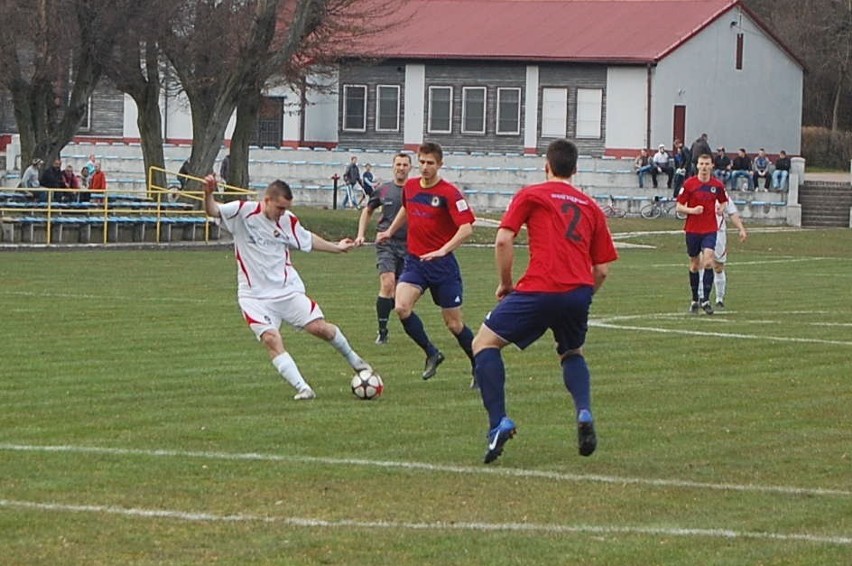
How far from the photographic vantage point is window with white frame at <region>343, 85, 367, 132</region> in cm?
7050

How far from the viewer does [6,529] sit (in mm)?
8523

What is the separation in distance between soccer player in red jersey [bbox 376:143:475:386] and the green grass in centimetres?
47

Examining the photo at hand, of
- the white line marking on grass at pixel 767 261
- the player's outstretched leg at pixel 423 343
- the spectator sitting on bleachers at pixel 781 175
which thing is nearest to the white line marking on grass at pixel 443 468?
the player's outstretched leg at pixel 423 343

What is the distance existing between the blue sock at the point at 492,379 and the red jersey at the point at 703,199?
12.1 metres

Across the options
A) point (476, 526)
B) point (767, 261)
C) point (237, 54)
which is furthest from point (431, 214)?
point (237, 54)

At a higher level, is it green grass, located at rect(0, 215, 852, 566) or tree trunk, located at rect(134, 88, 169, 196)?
tree trunk, located at rect(134, 88, 169, 196)

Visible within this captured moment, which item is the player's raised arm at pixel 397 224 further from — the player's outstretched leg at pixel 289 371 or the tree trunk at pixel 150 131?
the tree trunk at pixel 150 131

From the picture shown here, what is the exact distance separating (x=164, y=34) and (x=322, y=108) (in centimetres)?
2625

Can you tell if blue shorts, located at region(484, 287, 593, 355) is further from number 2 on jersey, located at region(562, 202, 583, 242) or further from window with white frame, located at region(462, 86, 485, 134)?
window with white frame, located at region(462, 86, 485, 134)

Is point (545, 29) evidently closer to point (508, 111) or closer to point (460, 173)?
point (508, 111)

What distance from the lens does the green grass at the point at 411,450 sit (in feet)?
27.6

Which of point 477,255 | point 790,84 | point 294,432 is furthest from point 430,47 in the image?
point 294,432

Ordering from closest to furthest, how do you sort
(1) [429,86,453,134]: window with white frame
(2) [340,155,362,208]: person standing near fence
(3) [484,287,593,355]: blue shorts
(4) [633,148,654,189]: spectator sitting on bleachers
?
(3) [484,287,593,355]: blue shorts < (2) [340,155,362,208]: person standing near fence < (4) [633,148,654,189]: spectator sitting on bleachers < (1) [429,86,453,134]: window with white frame

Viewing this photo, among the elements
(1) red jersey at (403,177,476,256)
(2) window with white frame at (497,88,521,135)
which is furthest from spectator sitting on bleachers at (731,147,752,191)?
(1) red jersey at (403,177,476,256)
